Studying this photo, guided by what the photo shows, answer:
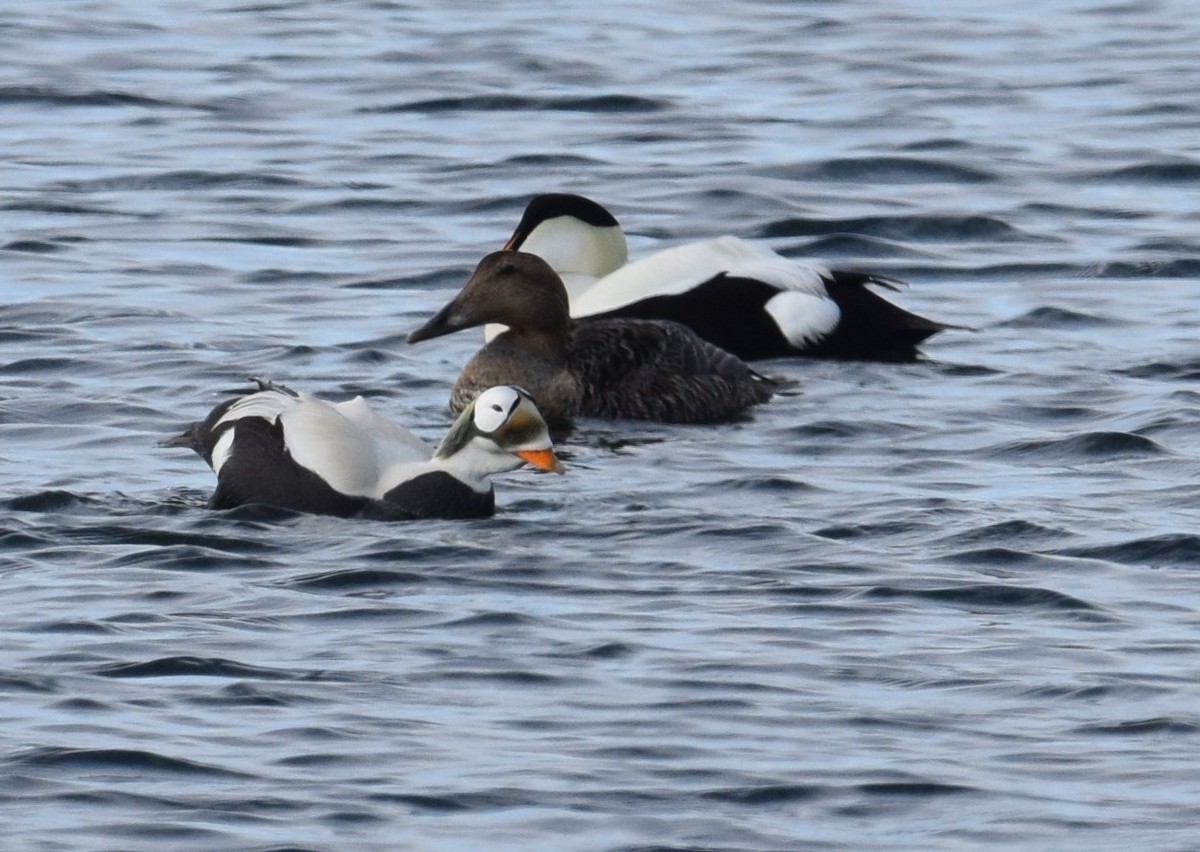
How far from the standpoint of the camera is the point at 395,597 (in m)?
7.75

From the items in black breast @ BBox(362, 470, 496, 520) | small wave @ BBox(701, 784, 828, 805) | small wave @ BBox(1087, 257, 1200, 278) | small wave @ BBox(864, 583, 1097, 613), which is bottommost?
small wave @ BBox(701, 784, 828, 805)

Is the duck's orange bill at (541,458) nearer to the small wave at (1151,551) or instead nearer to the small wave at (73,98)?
the small wave at (1151,551)

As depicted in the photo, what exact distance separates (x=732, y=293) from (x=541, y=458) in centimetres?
336

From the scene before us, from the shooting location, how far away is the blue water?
6238 millimetres

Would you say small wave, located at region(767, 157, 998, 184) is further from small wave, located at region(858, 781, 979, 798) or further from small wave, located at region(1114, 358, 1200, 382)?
small wave, located at region(858, 781, 979, 798)

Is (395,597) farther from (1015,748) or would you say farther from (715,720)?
(1015,748)

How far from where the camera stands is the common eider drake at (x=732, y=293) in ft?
38.8

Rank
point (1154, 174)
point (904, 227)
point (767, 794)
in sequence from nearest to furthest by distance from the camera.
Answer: point (767, 794), point (904, 227), point (1154, 174)

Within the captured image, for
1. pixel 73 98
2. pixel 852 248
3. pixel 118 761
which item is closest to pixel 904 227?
pixel 852 248

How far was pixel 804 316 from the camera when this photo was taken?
39.0 feet

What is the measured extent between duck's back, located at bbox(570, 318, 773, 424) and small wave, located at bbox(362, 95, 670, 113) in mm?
6743

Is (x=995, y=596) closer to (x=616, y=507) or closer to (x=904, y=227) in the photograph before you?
(x=616, y=507)

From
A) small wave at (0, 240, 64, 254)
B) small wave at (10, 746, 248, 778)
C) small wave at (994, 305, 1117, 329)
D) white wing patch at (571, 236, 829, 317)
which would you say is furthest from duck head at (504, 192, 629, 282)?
small wave at (10, 746, 248, 778)

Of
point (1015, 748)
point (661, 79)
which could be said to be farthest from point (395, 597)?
point (661, 79)
